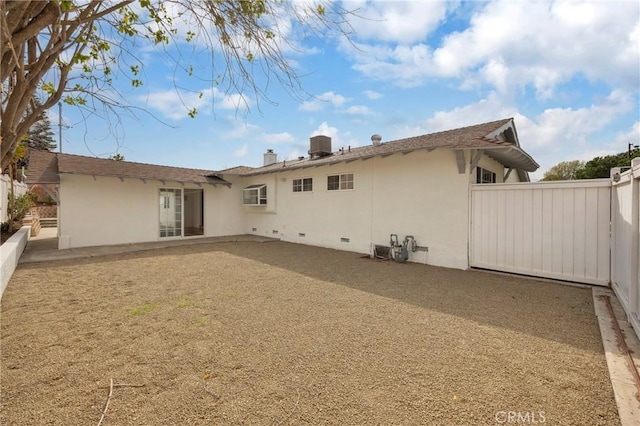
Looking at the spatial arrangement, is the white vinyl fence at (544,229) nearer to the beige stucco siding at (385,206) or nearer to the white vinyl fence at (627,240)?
the white vinyl fence at (627,240)

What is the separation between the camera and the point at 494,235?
689 centimetres

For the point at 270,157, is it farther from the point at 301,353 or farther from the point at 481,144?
the point at 301,353

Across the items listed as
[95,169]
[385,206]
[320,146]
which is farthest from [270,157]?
[385,206]

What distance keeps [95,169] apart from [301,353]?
1096 cm

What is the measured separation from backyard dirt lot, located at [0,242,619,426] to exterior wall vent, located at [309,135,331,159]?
789cm

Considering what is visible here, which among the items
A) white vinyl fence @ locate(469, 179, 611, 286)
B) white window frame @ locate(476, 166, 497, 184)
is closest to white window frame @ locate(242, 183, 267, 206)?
white window frame @ locate(476, 166, 497, 184)

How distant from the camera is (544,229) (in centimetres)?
618

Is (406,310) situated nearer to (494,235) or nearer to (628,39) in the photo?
(494,235)

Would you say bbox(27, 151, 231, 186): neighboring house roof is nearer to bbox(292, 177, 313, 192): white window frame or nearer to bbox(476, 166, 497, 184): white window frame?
bbox(292, 177, 313, 192): white window frame

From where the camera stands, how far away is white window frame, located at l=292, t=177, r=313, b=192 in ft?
38.2

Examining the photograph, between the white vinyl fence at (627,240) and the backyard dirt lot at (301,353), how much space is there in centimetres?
53

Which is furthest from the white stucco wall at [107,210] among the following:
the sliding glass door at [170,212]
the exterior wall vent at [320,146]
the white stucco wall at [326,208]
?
the exterior wall vent at [320,146]

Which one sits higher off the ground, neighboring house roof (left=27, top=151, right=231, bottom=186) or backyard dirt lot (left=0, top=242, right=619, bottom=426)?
neighboring house roof (left=27, top=151, right=231, bottom=186)

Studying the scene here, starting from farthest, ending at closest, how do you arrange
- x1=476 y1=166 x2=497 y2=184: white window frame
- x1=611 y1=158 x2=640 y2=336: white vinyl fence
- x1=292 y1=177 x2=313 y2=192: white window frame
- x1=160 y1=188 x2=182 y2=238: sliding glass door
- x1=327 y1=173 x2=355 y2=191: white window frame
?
x1=160 y1=188 x2=182 y2=238: sliding glass door, x1=292 y1=177 x2=313 y2=192: white window frame, x1=327 y1=173 x2=355 y2=191: white window frame, x1=476 y1=166 x2=497 y2=184: white window frame, x1=611 y1=158 x2=640 y2=336: white vinyl fence
